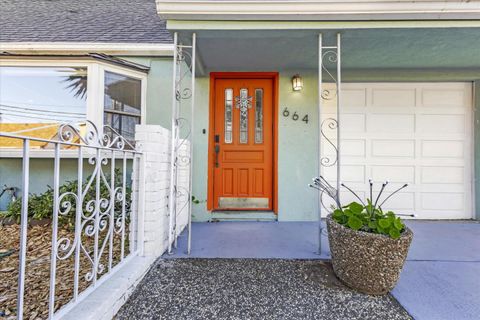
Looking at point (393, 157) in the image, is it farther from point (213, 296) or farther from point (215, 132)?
point (213, 296)

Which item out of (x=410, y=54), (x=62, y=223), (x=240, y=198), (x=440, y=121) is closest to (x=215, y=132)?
(x=240, y=198)

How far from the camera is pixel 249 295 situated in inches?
70.3

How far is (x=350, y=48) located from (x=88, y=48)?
368cm

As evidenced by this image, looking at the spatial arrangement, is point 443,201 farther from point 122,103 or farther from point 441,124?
point 122,103

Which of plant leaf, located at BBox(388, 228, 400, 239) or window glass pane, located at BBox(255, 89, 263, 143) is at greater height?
window glass pane, located at BBox(255, 89, 263, 143)

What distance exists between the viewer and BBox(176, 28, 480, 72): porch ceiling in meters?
2.41

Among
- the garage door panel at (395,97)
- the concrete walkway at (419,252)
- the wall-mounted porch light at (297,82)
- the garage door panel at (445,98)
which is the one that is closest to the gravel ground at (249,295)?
the concrete walkway at (419,252)

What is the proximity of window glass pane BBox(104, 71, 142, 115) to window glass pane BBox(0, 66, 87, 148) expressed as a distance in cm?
38

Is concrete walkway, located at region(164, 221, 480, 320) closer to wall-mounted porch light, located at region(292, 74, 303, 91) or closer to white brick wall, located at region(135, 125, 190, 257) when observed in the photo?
white brick wall, located at region(135, 125, 190, 257)

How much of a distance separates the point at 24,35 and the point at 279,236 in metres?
5.07

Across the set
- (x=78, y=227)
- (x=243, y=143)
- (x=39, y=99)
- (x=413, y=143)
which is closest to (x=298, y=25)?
(x=243, y=143)

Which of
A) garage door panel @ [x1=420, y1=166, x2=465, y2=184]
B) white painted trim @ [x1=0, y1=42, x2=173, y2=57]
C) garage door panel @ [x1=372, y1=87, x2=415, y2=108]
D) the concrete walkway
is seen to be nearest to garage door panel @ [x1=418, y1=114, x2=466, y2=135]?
garage door panel @ [x1=372, y1=87, x2=415, y2=108]

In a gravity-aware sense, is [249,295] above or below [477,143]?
below

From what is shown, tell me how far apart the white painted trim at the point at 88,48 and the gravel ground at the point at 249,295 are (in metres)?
3.02
